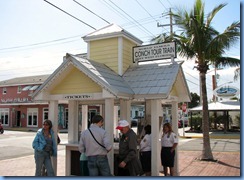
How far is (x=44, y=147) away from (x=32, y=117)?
1190 inches

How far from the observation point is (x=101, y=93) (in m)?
7.23

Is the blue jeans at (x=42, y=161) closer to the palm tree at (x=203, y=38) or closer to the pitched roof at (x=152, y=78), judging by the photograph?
the pitched roof at (x=152, y=78)

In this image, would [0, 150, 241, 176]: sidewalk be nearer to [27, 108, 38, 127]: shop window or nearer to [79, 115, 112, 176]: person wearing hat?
[79, 115, 112, 176]: person wearing hat

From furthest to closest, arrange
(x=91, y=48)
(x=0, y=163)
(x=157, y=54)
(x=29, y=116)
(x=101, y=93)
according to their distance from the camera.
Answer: (x=29, y=116) < (x=0, y=163) < (x=91, y=48) < (x=157, y=54) < (x=101, y=93)

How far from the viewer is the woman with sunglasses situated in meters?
6.71

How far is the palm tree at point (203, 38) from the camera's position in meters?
11.2

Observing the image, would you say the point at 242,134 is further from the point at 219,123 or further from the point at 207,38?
the point at 219,123

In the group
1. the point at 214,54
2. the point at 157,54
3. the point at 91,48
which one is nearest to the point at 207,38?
the point at 214,54

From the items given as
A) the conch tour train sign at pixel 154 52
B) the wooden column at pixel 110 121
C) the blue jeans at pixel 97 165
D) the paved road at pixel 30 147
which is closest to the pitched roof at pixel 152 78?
the conch tour train sign at pixel 154 52

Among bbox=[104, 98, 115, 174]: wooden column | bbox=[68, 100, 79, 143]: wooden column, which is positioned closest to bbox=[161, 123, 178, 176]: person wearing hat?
bbox=[104, 98, 115, 174]: wooden column

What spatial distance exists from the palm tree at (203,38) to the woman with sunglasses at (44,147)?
22.9 feet

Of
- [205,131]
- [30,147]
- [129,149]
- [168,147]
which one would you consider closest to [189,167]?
[205,131]

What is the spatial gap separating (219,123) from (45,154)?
25.2 metres

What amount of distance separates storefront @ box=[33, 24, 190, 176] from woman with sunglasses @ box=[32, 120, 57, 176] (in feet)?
3.38
